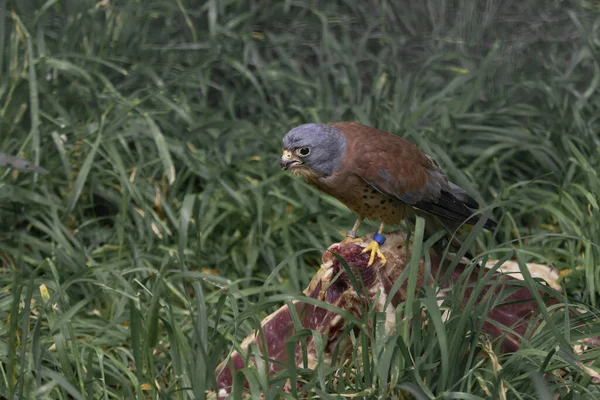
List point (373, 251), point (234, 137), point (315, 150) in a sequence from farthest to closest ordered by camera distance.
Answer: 1. point (234, 137)
2. point (315, 150)
3. point (373, 251)

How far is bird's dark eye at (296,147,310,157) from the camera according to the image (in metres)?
3.33

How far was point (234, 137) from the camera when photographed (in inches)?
187

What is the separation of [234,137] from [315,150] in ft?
4.93

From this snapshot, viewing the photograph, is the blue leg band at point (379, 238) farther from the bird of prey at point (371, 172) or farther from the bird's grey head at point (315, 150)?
the bird's grey head at point (315, 150)

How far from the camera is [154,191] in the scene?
4328 millimetres

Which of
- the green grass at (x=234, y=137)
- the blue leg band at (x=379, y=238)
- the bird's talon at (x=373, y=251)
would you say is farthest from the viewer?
the green grass at (x=234, y=137)

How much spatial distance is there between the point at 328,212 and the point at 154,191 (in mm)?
848

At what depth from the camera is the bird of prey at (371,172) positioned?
3324mm

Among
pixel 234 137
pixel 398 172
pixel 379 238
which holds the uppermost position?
pixel 398 172

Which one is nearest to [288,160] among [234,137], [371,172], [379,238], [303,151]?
[303,151]

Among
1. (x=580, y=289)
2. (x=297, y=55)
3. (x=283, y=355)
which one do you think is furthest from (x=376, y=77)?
(x=283, y=355)

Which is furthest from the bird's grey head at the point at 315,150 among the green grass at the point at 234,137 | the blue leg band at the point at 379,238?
the green grass at the point at 234,137

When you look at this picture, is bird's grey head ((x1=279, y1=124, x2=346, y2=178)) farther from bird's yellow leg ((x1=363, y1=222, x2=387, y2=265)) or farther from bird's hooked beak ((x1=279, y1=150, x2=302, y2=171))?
bird's yellow leg ((x1=363, y1=222, x2=387, y2=265))

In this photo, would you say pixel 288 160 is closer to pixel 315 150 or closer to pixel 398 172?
pixel 315 150
